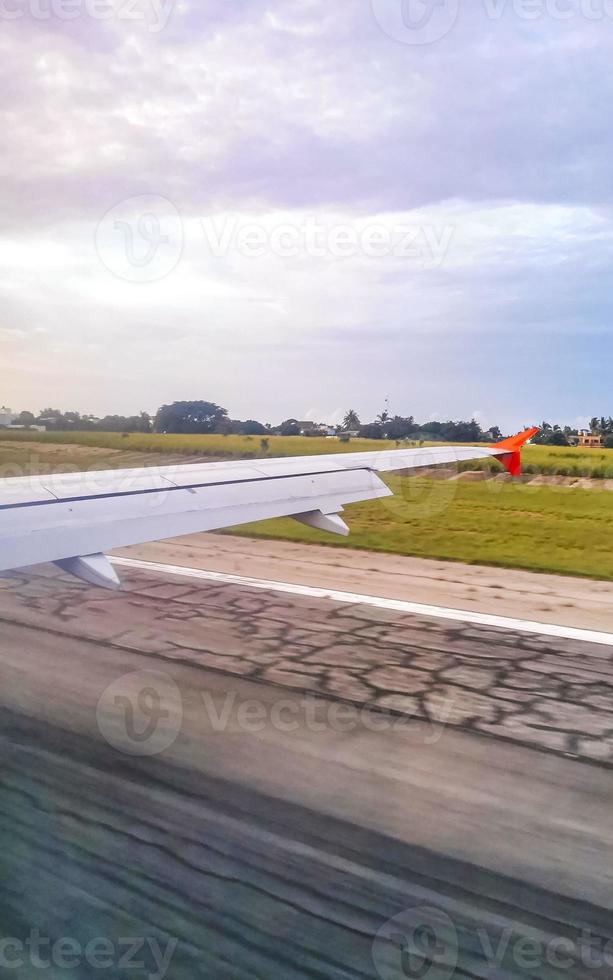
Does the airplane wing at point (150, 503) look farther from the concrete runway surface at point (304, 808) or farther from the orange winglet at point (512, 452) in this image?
the orange winglet at point (512, 452)

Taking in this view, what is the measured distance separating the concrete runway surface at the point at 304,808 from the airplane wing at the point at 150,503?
1.33 m

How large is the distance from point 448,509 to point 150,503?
444 inches

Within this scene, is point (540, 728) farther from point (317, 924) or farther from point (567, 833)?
point (317, 924)

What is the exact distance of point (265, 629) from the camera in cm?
669

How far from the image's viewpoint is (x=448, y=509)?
14461 millimetres

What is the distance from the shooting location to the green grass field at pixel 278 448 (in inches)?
606

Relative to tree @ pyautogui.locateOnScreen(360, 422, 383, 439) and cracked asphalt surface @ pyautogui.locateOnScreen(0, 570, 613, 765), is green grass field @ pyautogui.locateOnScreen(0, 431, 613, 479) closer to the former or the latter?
tree @ pyautogui.locateOnScreen(360, 422, 383, 439)

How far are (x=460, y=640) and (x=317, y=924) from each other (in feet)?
13.0

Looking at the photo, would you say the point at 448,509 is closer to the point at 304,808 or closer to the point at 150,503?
the point at 150,503

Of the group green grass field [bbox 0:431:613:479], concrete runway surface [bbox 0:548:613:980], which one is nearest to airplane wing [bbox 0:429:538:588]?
concrete runway surface [bbox 0:548:613:980]

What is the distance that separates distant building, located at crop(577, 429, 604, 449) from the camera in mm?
17578

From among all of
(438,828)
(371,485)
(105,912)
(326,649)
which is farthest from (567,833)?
(371,485)

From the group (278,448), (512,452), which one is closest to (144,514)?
(512,452)

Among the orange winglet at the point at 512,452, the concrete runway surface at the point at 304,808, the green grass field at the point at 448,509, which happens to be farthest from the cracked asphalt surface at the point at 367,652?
the green grass field at the point at 448,509
